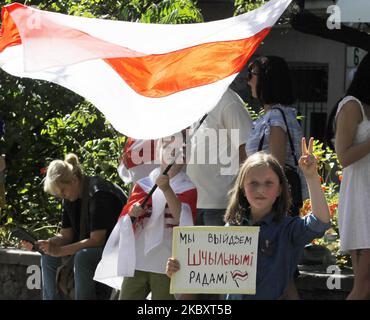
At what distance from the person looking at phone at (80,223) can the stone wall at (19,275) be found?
2.36ft

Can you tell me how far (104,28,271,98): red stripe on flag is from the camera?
6.60 meters

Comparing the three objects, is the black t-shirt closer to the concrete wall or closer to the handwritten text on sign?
the handwritten text on sign

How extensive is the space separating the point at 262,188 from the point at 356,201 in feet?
3.33

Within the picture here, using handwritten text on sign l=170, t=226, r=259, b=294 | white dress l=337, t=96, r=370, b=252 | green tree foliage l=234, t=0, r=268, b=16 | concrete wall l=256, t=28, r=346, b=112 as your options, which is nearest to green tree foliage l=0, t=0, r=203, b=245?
green tree foliage l=234, t=0, r=268, b=16

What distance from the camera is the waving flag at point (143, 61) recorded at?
21.2 ft

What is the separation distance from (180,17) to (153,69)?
2.72m

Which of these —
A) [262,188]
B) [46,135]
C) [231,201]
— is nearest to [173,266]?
[231,201]

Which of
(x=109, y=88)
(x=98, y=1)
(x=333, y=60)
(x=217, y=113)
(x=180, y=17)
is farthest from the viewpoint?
(x=333, y=60)

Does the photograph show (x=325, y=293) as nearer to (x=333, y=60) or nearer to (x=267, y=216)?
(x=267, y=216)

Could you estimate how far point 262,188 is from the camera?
5.98m

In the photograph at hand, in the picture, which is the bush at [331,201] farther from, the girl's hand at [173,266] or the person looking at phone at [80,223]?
the girl's hand at [173,266]

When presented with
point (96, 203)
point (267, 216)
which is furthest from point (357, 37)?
point (267, 216)

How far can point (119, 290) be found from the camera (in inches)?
295

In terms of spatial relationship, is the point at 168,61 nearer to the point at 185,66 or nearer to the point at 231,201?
the point at 185,66
